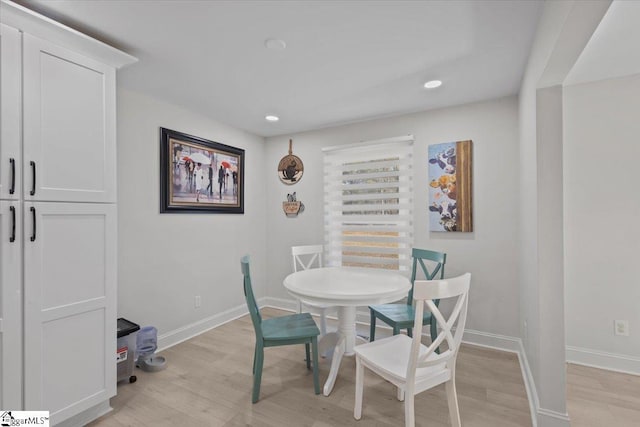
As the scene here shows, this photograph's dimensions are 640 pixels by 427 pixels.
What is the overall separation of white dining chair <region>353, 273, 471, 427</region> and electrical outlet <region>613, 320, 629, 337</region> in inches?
72.5

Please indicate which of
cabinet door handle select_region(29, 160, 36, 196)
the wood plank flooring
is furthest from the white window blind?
cabinet door handle select_region(29, 160, 36, 196)

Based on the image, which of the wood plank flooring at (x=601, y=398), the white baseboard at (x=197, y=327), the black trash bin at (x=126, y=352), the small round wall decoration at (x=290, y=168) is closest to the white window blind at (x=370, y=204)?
the small round wall decoration at (x=290, y=168)

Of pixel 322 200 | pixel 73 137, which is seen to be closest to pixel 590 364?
pixel 322 200

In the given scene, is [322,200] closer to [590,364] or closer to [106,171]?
[106,171]

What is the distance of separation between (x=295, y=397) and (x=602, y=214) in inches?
113

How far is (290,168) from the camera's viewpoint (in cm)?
405

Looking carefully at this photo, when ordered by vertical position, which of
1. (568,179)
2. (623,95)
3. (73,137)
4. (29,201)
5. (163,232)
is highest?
(623,95)

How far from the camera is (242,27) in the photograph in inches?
69.9

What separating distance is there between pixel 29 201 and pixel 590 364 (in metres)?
4.19

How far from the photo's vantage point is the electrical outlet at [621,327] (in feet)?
7.87

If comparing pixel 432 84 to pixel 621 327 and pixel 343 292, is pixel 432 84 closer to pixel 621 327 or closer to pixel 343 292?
pixel 343 292

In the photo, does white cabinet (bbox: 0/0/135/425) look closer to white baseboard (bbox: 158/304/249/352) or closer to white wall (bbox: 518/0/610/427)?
white baseboard (bbox: 158/304/249/352)

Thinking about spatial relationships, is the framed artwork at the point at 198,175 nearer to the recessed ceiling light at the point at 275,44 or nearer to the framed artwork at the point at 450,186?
the recessed ceiling light at the point at 275,44

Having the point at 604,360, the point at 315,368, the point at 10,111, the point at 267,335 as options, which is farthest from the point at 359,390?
the point at 10,111
